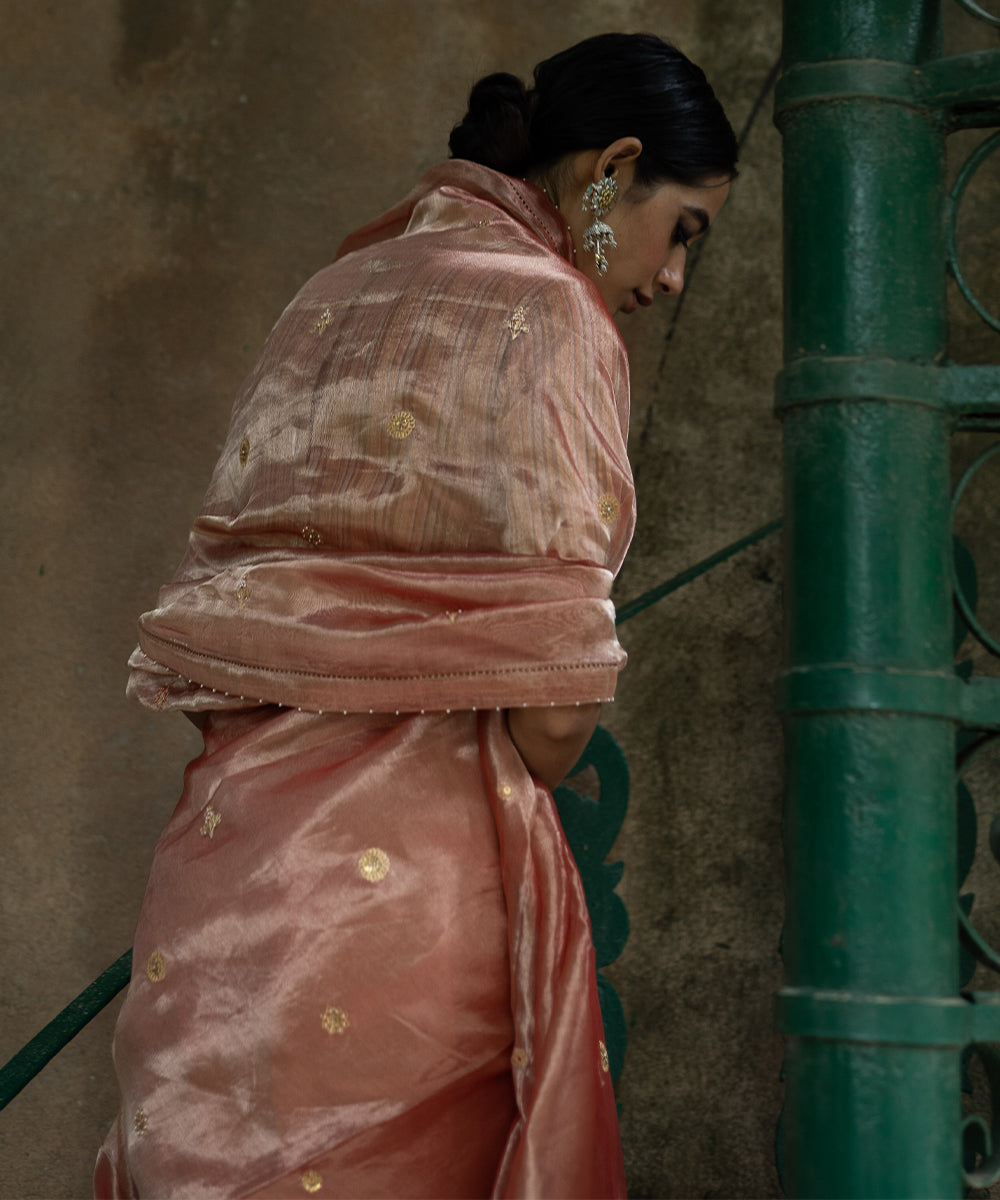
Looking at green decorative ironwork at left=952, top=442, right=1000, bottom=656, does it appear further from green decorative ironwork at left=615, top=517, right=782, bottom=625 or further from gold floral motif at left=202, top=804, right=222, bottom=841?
green decorative ironwork at left=615, top=517, right=782, bottom=625

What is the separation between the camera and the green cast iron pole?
3.98 ft

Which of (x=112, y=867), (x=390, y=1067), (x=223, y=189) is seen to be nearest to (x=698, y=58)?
(x=223, y=189)

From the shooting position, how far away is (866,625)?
4.19 ft

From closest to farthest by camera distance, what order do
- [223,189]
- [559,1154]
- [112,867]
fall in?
[559,1154], [112,867], [223,189]

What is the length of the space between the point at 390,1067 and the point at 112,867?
1255mm

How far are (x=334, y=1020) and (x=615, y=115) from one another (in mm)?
1047

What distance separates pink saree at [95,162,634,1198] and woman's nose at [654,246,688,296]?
0.27 metres

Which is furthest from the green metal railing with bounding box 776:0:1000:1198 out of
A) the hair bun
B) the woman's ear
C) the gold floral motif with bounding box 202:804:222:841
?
the gold floral motif with bounding box 202:804:222:841

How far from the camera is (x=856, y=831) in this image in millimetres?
1248

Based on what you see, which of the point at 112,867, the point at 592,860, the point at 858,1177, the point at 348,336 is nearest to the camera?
the point at 858,1177

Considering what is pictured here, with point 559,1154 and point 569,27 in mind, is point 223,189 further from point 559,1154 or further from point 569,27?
point 559,1154

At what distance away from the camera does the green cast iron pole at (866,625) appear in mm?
1214

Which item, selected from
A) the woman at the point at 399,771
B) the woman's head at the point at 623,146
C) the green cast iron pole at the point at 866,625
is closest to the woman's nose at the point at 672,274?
the woman's head at the point at 623,146

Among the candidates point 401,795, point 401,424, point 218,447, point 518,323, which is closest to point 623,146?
point 518,323
